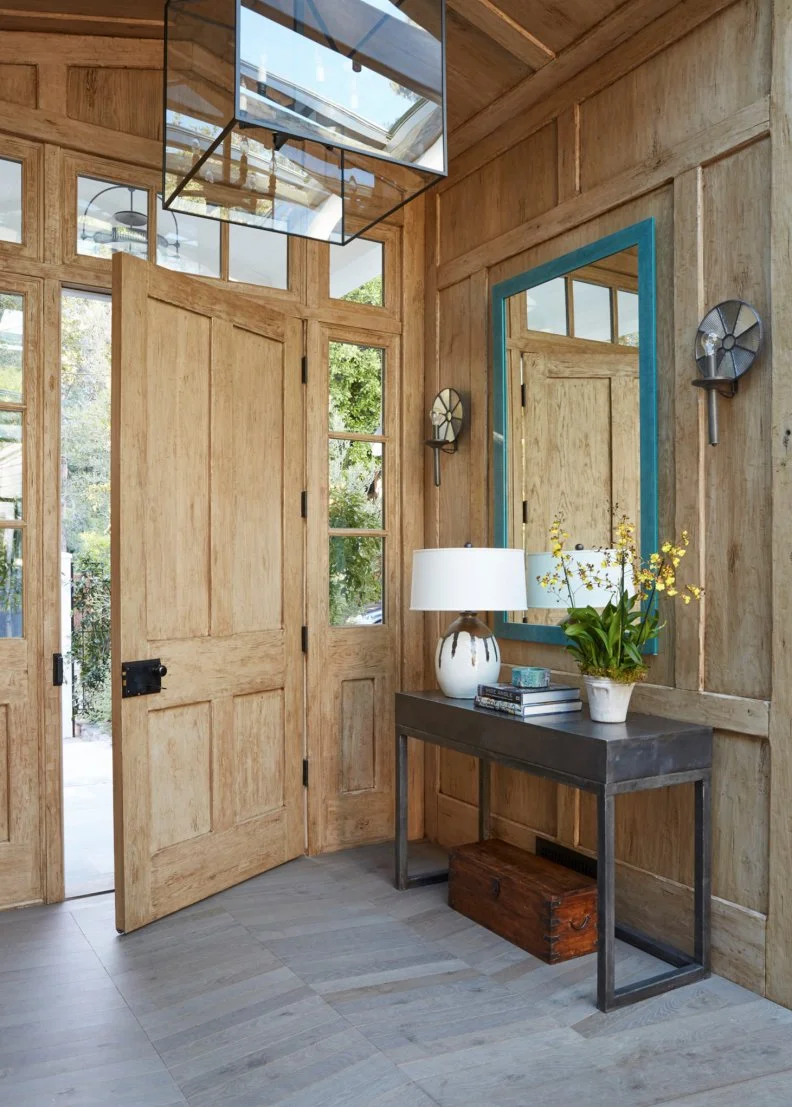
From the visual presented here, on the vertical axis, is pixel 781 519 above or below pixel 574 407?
below

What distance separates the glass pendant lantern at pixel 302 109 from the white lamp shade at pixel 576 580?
1.44m

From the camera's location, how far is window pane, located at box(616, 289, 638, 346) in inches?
130

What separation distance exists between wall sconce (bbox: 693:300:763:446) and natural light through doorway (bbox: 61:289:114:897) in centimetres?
523

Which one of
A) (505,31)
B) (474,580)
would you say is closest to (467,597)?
(474,580)

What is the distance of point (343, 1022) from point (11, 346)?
2.70 meters

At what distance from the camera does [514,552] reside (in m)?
3.51

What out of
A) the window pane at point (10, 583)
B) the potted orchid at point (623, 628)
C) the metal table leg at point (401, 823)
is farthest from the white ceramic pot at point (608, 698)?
the window pane at point (10, 583)

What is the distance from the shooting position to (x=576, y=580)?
3.50 m

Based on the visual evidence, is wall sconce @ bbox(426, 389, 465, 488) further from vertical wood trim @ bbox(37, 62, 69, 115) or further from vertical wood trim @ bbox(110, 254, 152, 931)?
vertical wood trim @ bbox(37, 62, 69, 115)

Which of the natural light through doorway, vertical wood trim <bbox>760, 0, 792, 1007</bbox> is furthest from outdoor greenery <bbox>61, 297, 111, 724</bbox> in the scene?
vertical wood trim <bbox>760, 0, 792, 1007</bbox>

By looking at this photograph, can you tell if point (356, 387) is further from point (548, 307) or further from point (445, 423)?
point (548, 307)

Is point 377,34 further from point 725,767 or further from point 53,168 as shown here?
point 725,767

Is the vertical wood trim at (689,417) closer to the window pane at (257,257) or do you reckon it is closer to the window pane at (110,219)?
the window pane at (257,257)

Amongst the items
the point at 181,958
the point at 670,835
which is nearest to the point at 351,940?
the point at 181,958
